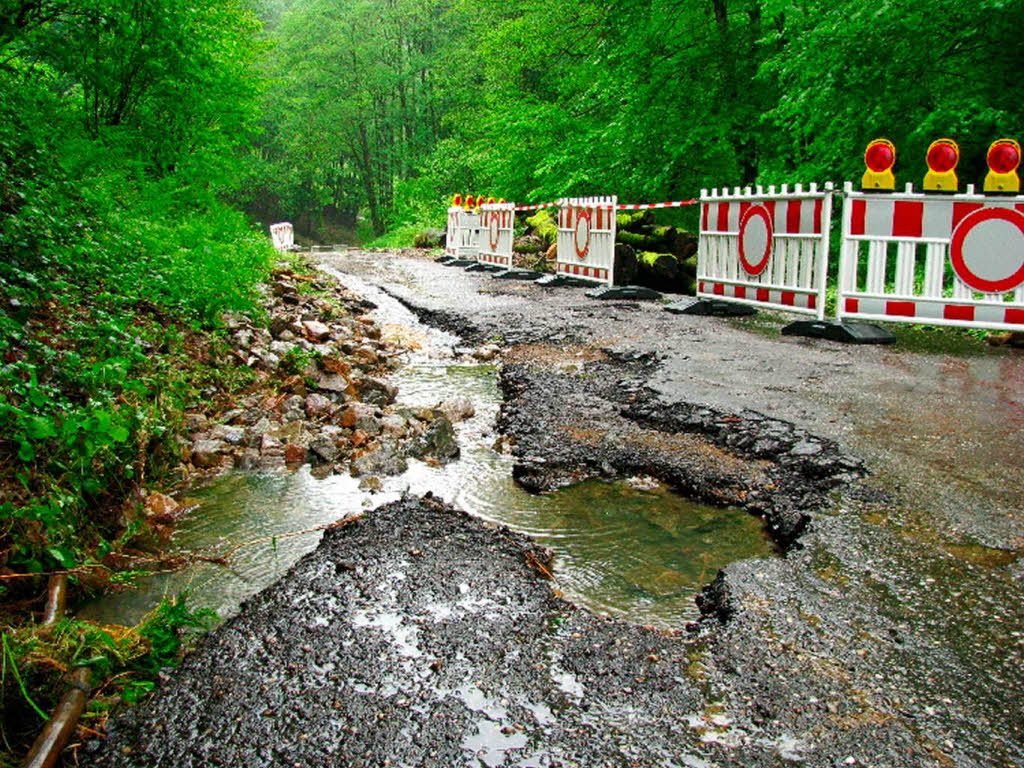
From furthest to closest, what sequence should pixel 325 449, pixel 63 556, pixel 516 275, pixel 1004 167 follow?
pixel 516 275
pixel 1004 167
pixel 325 449
pixel 63 556

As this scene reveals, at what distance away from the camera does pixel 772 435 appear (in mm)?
4629

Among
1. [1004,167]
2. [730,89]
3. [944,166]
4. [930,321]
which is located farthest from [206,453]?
[730,89]

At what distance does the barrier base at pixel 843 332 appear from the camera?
757 cm

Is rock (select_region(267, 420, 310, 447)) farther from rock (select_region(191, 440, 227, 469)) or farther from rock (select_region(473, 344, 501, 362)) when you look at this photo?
rock (select_region(473, 344, 501, 362))

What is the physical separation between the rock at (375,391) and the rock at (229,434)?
131cm

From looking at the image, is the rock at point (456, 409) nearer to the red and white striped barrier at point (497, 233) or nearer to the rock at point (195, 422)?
the rock at point (195, 422)

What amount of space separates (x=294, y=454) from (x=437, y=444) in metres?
0.97

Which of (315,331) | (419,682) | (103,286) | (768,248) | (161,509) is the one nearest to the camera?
(419,682)

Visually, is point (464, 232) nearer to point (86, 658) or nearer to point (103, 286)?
point (103, 286)

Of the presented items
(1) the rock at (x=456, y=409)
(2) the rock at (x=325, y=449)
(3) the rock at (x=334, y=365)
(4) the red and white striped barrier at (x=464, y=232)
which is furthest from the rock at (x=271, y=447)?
(4) the red and white striped barrier at (x=464, y=232)

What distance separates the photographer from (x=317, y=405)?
5895mm

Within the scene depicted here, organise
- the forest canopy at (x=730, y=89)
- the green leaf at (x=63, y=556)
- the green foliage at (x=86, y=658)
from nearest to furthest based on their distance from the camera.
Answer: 1. the green foliage at (x=86, y=658)
2. the green leaf at (x=63, y=556)
3. the forest canopy at (x=730, y=89)

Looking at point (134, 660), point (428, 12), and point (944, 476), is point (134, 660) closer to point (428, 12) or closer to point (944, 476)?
point (944, 476)

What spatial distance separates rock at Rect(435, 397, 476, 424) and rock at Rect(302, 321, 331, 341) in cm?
281
